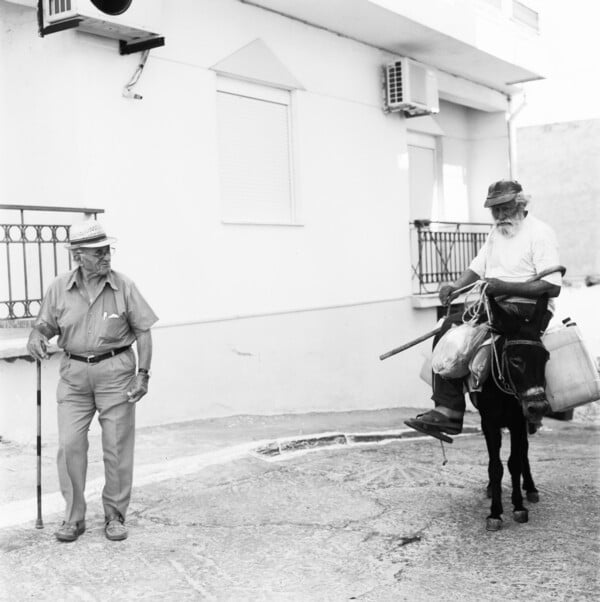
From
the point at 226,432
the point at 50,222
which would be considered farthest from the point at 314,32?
the point at 226,432

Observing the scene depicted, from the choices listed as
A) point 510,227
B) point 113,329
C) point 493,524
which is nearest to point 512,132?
point 510,227

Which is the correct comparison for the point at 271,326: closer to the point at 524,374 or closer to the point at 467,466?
the point at 467,466

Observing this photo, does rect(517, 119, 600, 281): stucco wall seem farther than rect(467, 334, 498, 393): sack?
Yes

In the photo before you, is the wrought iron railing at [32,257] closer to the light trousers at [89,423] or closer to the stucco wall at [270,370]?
the stucco wall at [270,370]

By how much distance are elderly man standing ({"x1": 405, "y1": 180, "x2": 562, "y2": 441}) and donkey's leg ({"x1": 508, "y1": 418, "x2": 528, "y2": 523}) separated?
1.31 feet

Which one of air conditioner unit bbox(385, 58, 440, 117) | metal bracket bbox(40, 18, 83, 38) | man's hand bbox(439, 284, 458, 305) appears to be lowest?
man's hand bbox(439, 284, 458, 305)

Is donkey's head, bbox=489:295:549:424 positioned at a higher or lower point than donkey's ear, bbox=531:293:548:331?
lower

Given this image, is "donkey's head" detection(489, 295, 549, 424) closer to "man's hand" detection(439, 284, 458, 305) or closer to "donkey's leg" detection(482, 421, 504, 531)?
"donkey's leg" detection(482, 421, 504, 531)

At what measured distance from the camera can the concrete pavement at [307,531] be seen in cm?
436

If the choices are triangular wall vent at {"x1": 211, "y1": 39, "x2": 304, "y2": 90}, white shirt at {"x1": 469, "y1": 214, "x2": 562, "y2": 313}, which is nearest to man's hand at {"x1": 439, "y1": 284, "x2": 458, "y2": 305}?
white shirt at {"x1": 469, "y1": 214, "x2": 562, "y2": 313}

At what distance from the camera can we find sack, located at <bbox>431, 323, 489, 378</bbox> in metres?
5.25

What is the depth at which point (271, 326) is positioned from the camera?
32.8 feet

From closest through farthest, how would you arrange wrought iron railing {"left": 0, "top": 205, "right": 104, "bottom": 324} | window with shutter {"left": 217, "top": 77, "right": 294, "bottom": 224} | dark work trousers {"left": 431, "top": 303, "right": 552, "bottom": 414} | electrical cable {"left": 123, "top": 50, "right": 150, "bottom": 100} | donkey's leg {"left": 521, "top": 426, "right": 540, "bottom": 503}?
dark work trousers {"left": 431, "top": 303, "right": 552, "bottom": 414}, donkey's leg {"left": 521, "top": 426, "right": 540, "bottom": 503}, wrought iron railing {"left": 0, "top": 205, "right": 104, "bottom": 324}, electrical cable {"left": 123, "top": 50, "right": 150, "bottom": 100}, window with shutter {"left": 217, "top": 77, "right": 294, "bottom": 224}

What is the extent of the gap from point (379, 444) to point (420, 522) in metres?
2.66
